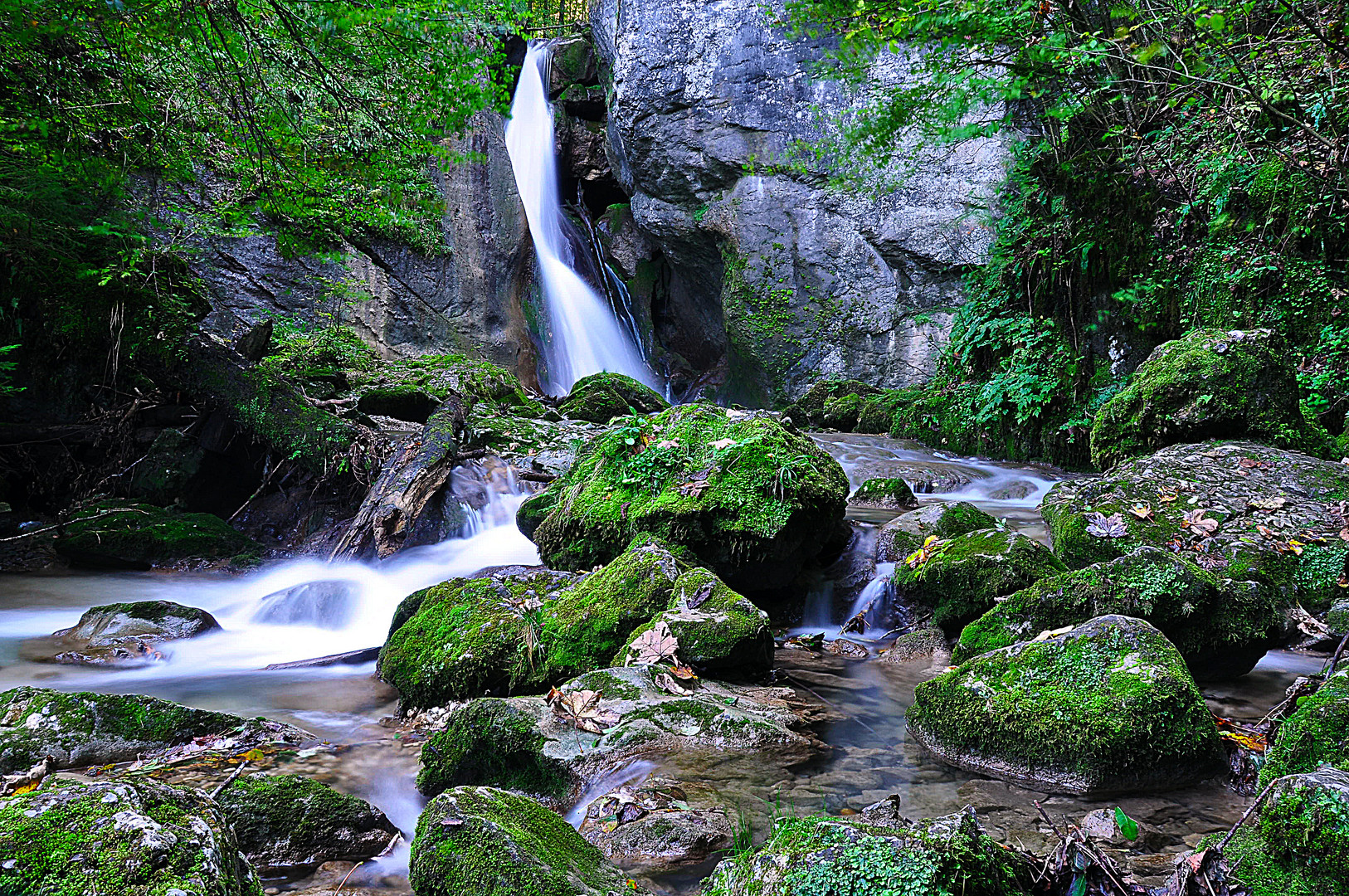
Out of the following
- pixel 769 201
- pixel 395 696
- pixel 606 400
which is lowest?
pixel 395 696

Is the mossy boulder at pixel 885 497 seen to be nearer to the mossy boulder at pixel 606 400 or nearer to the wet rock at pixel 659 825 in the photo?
the mossy boulder at pixel 606 400

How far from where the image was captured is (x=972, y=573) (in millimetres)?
4699

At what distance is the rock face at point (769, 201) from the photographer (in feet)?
51.3

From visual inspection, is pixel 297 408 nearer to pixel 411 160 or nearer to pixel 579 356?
pixel 411 160

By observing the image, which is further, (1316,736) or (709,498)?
(709,498)

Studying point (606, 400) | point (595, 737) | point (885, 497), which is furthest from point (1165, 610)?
point (606, 400)

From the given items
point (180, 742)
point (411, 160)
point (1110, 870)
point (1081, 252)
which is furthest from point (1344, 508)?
point (411, 160)

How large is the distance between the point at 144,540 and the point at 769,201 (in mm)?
13233

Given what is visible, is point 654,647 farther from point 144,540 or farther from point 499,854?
point 144,540

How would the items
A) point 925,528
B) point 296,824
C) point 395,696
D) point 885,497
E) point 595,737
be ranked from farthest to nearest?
point 885,497 < point 925,528 < point 395,696 < point 595,737 < point 296,824

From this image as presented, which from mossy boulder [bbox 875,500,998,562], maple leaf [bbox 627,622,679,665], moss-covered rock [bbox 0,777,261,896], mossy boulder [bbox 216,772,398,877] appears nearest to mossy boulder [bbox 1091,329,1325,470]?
mossy boulder [bbox 875,500,998,562]

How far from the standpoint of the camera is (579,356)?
58.7 ft

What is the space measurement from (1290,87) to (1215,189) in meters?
2.77

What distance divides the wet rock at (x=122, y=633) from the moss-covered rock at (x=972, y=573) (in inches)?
202
